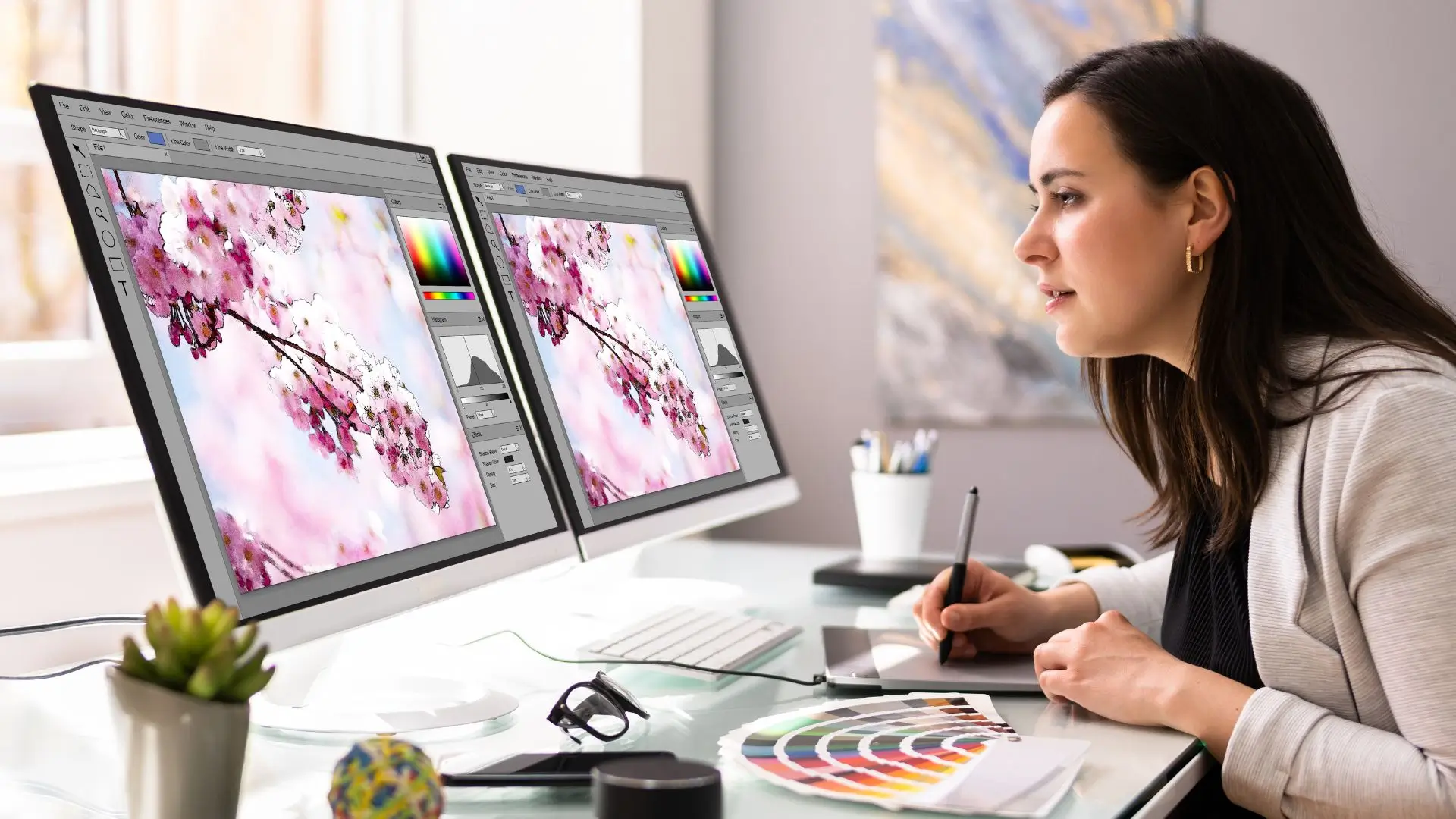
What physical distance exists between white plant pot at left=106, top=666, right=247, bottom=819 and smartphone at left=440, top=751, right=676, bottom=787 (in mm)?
156

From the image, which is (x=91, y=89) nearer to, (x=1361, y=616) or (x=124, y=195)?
(x=124, y=195)

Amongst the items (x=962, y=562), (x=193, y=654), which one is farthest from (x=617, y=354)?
(x=193, y=654)

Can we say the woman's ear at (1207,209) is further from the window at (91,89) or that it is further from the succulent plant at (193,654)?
the window at (91,89)

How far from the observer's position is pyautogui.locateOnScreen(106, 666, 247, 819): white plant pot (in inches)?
24.8

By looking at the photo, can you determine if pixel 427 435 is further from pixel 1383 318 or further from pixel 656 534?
pixel 1383 318

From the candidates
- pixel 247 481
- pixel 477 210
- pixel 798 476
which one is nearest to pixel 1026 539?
pixel 798 476

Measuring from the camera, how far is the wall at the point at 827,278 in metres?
2.51

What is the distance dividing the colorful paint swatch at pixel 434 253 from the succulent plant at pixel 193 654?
0.46m

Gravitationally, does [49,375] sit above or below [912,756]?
above

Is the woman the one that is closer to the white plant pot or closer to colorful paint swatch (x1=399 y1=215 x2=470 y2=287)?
colorful paint swatch (x1=399 y1=215 x2=470 y2=287)

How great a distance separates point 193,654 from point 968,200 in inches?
83.5

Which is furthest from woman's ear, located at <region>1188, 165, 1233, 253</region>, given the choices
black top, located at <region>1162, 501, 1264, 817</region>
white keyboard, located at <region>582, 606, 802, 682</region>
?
white keyboard, located at <region>582, 606, 802, 682</region>

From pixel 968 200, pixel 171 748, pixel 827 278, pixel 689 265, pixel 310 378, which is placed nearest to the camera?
pixel 171 748

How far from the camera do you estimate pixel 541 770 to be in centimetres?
81
